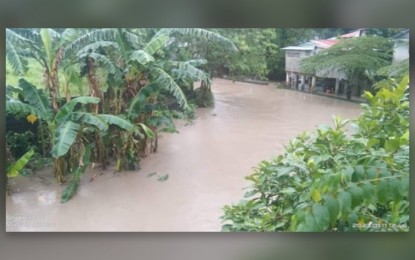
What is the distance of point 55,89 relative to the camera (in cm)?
279

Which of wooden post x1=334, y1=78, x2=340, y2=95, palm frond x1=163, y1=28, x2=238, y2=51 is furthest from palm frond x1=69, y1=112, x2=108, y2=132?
wooden post x1=334, y1=78, x2=340, y2=95

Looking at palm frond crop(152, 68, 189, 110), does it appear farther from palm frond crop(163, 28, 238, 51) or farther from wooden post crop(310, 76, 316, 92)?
wooden post crop(310, 76, 316, 92)

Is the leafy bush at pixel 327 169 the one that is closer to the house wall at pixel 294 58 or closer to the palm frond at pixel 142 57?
the house wall at pixel 294 58

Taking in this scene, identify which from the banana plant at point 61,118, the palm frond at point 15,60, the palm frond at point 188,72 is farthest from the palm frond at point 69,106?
the palm frond at point 188,72

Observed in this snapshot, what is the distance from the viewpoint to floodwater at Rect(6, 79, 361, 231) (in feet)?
9.00

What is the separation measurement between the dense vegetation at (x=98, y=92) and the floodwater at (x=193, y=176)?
0.11 metres

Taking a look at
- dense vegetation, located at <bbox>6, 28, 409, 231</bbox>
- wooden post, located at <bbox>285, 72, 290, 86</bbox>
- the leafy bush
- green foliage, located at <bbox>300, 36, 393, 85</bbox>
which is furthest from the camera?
wooden post, located at <bbox>285, 72, 290, 86</bbox>

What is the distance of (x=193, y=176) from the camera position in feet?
9.30

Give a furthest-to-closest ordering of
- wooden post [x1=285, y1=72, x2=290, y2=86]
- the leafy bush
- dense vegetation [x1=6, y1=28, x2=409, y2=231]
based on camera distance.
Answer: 1. wooden post [x1=285, y1=72, x2=290, y2=86]
2. dense vegetation [x1=6, y1=28, x2=409, y2=231]
3. the leafy bush

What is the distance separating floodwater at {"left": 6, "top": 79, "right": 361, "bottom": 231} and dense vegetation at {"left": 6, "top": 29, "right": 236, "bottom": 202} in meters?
0.11

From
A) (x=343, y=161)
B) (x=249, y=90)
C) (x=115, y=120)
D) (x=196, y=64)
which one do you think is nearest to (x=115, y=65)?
(x=115, y=120)

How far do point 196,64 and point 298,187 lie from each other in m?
1.05
